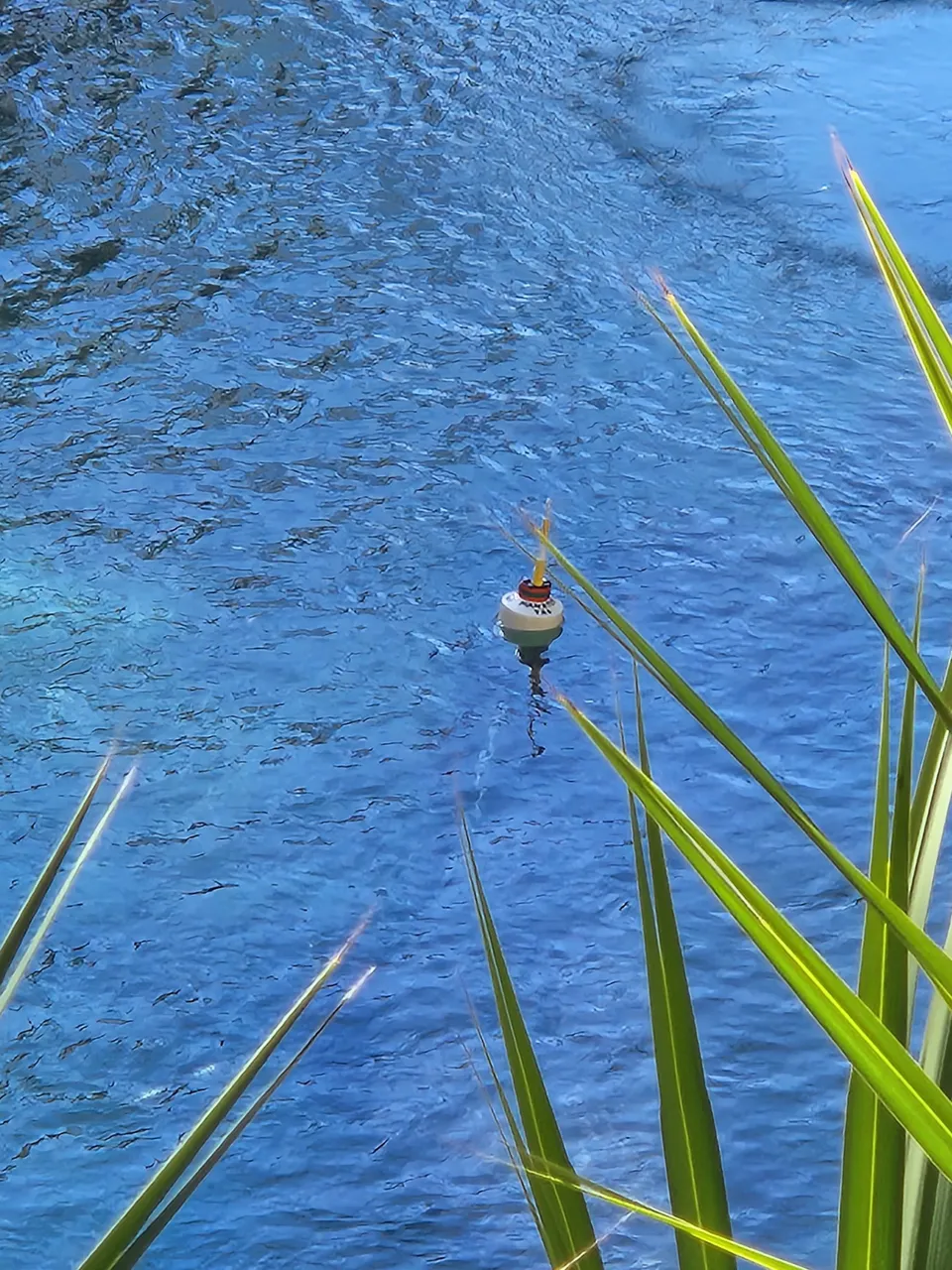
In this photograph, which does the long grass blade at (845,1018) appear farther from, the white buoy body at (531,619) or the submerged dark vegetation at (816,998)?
the white buoy body at (531,619)

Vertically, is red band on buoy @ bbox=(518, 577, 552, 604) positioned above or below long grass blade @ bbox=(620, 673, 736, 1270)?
below

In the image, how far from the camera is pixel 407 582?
4375 millimetres

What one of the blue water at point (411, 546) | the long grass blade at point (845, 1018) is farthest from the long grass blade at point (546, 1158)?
the blue water at point (411, 546)

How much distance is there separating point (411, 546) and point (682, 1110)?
366cm

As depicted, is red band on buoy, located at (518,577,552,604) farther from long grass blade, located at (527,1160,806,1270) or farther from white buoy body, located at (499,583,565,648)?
long grass blade, located at (527,1160,806,1270)

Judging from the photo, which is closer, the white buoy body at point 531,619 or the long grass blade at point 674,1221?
the long grass blade at point 674,1221

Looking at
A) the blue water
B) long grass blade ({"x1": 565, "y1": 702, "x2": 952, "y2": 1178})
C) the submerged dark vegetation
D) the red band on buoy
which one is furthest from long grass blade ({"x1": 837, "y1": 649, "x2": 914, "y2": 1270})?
the red band on buoy

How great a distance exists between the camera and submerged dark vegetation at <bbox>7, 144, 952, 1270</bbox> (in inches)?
24.5

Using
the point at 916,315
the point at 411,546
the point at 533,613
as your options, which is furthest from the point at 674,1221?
the point at 411,546

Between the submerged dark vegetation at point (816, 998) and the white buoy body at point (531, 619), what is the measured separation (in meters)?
2.97

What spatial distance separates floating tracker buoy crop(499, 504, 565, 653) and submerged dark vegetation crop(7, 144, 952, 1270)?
297 cm

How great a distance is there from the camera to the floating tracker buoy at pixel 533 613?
3.99m

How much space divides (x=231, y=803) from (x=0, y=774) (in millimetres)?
551

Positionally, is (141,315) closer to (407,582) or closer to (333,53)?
(407,582)
